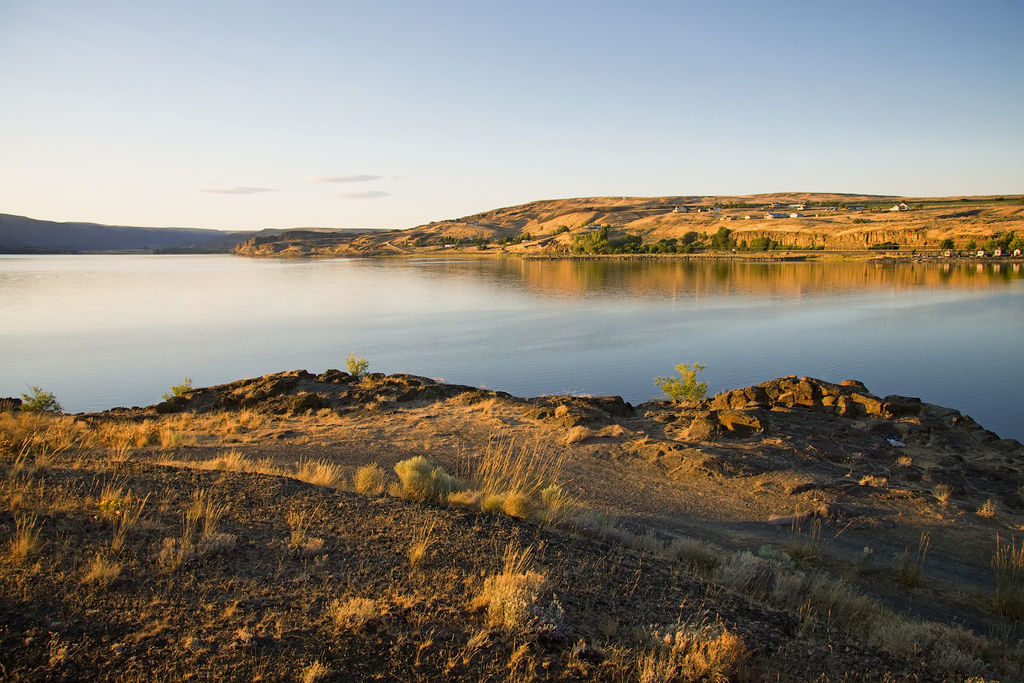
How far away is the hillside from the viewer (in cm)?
9156

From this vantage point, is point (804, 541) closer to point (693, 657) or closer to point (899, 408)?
point (693, 657)

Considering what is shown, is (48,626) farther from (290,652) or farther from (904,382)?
(904,382)

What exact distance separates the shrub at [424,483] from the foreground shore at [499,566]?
0.08ft

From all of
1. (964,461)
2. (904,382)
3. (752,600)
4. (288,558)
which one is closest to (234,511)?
(288,558)

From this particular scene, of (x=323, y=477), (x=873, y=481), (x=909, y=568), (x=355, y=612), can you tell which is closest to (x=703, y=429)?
(x=873, y=481)

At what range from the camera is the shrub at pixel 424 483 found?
20.5ft

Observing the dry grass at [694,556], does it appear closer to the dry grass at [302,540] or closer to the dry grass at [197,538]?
the dry grass at [302,540]

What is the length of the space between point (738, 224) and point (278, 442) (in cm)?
11975

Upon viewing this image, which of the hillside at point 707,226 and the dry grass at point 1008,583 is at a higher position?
the hillside at point 707,226

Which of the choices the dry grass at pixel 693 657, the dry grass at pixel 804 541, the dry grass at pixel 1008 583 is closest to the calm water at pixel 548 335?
the dry grass at pixel 1008 583

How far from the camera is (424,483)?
21.1 feet

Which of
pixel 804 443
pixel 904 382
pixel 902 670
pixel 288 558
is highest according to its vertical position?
pixel 288 558

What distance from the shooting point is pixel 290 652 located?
11.1 feet

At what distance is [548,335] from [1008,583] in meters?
25.0
